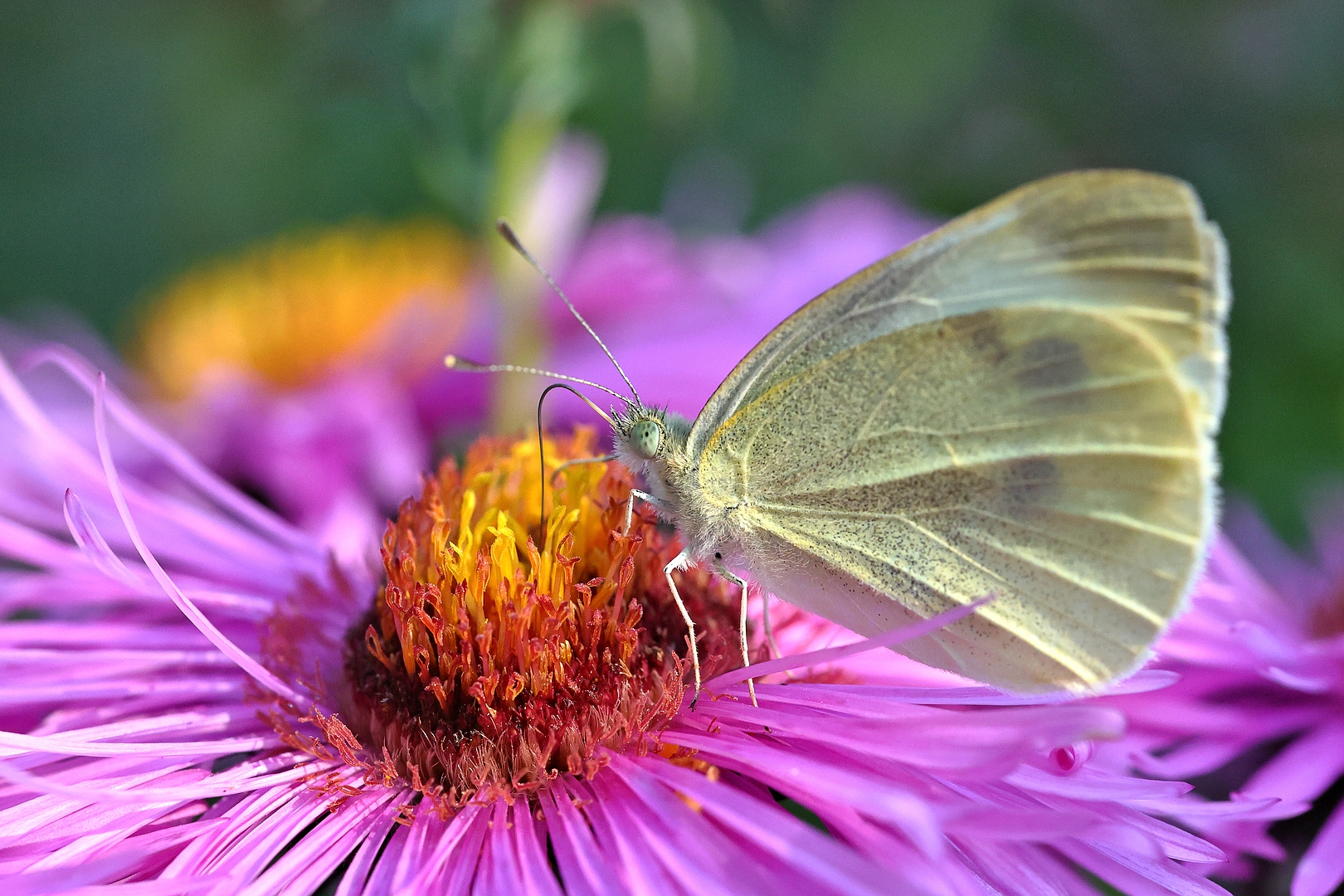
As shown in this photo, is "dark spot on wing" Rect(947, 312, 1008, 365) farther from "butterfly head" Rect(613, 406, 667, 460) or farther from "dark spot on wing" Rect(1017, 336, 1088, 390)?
"butterfly head" Rect(613, 406, 667, 460)

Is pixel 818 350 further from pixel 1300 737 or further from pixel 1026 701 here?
pixel 1300 737

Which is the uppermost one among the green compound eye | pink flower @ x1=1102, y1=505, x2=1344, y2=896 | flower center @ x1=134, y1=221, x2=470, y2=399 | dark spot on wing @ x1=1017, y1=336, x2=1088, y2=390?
flower center @ x1=134, y1=221, x2=470, y2=399

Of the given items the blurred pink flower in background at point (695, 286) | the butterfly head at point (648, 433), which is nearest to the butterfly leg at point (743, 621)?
the butterfly head at point (648, 433)

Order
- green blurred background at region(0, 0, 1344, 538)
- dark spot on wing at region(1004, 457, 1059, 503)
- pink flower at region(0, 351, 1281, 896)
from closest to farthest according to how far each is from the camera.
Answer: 1. pink flower at region(0, 351, 1281, 896)
2. dark spot on wing at region(1004, 457, 1059, 503)
3. green blurred background at region(0, 0, 1344, 538)

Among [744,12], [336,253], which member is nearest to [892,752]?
[336,253]

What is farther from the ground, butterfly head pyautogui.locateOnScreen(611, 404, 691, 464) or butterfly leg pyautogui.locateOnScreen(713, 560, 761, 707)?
butterfly head pyautogui.locateOnScreen(611, 404, 691, 464)

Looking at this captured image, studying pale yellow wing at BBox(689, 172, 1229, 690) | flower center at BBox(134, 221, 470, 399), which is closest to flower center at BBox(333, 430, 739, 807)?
pale yellow wing at BBox(689, 172, 1229, 690)
